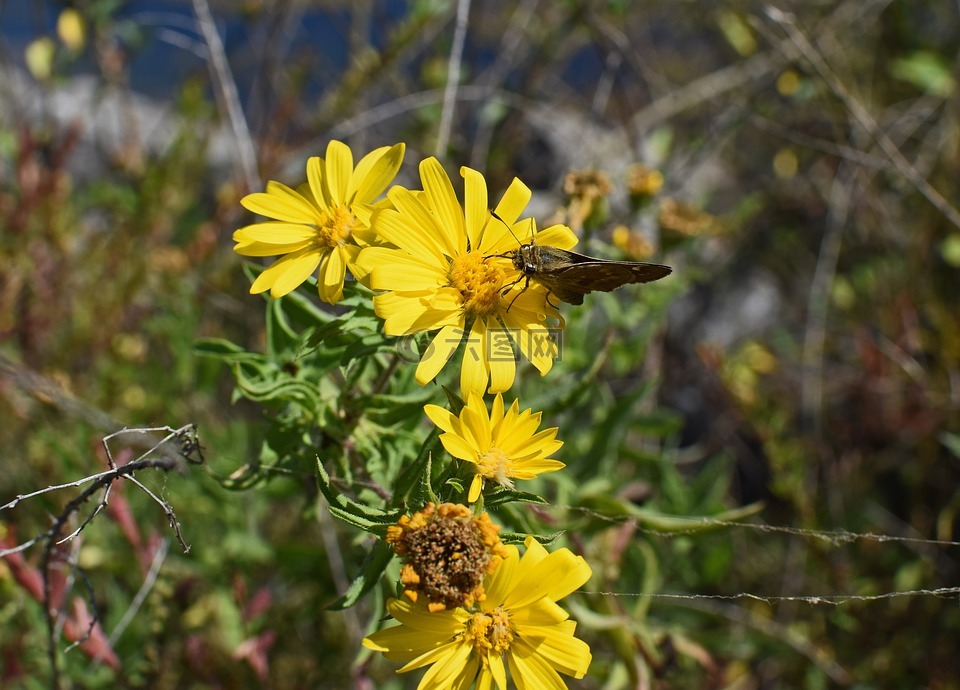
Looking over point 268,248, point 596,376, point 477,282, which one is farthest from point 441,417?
point 596,376

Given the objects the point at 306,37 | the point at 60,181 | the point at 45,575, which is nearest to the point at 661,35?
the point at 306,37

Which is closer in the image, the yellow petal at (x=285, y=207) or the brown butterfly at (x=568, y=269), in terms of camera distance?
the brown butterfly at (x=568, y=269)

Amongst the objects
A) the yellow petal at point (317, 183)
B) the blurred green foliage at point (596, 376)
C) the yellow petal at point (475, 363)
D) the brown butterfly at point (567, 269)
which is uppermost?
the yellow petal at point (317, 183)

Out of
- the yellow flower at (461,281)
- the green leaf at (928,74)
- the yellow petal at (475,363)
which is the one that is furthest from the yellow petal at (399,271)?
the green leaf at (928,74)

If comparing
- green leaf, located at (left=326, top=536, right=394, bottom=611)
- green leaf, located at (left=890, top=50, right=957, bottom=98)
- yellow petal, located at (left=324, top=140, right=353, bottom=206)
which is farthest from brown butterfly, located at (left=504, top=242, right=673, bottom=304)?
green leaf, located at (left=890, top=50, right=957, bottom=98)

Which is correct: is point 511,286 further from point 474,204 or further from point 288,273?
point 288,273

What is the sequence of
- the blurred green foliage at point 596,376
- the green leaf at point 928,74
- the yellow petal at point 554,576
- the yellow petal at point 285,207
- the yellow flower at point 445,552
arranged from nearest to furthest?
the yellow flower at point 445,552 → the yellow petal at point 554,576 → the yellow petal at point 285,207 → the blurred green foliage at point 596,376 → the green leaf at point 928,74

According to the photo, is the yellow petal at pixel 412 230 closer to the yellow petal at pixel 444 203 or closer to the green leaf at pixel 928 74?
the yellow petal at pixel 444 203

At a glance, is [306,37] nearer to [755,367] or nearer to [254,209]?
[755,367]
